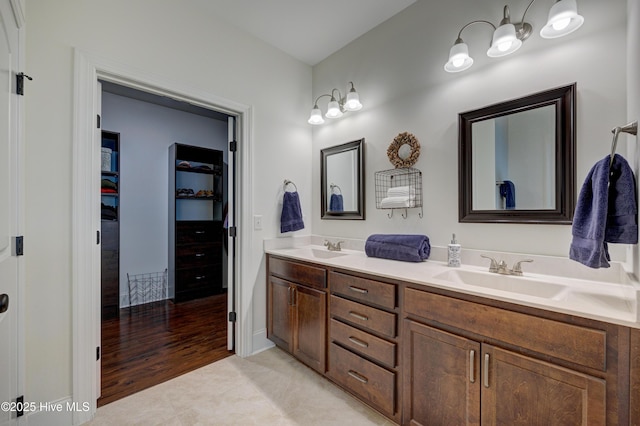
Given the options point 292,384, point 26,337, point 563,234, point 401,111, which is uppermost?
point 401,111

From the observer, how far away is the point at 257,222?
8.46ft

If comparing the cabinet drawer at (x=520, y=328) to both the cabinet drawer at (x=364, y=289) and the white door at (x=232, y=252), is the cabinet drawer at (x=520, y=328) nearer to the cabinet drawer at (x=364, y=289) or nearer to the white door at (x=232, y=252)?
the cabinet drawer at (x=364, y=289)

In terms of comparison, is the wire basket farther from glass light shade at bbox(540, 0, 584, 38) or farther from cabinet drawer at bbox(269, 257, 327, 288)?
glass light shade at bbox(540, 0, 584, 38)

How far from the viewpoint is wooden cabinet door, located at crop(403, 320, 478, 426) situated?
128 centimetres

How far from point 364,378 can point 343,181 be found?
164 cm

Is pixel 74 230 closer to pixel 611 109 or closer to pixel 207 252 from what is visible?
pixel 207 252

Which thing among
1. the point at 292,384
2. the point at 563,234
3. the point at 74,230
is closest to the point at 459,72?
the point at 563,234

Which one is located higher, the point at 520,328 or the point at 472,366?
the point at 520,328

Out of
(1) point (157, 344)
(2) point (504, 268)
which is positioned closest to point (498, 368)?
(2) point (504, 268)

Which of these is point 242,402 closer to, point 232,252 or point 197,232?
point 232,252

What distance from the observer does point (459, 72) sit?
75.9 inches

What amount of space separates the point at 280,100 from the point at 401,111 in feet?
3.88

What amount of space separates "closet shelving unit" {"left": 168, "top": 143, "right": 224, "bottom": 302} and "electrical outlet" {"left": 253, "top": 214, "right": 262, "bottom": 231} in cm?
176

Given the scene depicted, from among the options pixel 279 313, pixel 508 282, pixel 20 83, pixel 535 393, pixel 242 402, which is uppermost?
pixel 20 83
